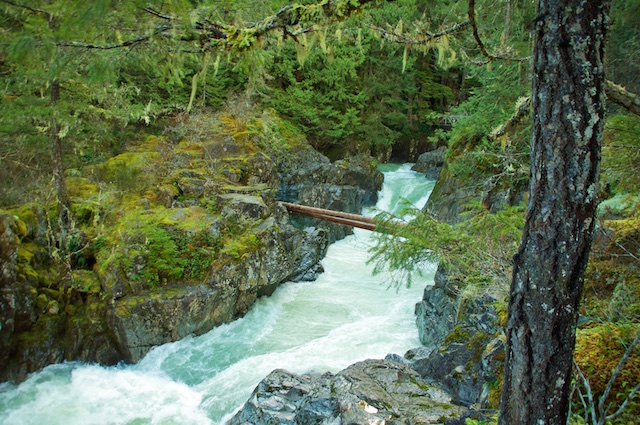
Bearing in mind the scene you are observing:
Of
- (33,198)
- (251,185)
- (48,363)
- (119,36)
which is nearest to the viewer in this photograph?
(119,36)

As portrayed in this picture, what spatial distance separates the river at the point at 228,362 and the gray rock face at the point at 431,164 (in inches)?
379

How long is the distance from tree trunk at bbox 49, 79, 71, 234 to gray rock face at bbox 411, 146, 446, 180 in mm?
16244

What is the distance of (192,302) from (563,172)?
8.29 meters

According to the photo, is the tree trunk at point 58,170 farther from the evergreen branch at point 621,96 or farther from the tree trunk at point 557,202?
the evergreen branch at point 621,96

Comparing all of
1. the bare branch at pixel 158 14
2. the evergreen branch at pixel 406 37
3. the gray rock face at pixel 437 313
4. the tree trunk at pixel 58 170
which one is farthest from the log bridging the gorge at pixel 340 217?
the bare branch at pixel 158 14

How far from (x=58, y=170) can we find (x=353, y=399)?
8.00 meters

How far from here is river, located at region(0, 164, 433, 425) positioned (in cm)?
709

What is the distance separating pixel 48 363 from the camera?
8.00 m

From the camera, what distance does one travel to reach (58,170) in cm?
886

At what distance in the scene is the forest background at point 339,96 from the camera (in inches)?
131

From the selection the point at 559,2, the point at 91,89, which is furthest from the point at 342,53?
the point at 559,2

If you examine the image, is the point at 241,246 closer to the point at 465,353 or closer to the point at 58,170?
the point at 58,170

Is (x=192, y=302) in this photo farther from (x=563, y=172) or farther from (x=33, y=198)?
(x=563, y=172)

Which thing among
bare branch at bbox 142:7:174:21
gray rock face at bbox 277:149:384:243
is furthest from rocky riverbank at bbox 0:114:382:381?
bare branch at bbox 142:7:174:21
